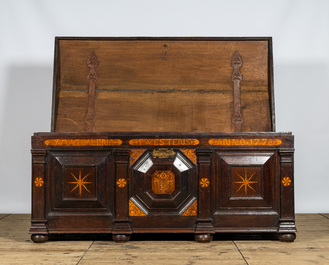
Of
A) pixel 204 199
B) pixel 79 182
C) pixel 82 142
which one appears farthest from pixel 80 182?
pixel 204 199

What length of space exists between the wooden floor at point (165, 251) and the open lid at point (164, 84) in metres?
0.90

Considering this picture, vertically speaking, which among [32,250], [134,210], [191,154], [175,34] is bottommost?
[32,250]

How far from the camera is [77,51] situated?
3373 millimetres

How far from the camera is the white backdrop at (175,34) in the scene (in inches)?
158

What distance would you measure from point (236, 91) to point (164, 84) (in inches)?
23.4

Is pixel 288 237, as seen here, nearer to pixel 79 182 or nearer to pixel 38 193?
pixel 79 182

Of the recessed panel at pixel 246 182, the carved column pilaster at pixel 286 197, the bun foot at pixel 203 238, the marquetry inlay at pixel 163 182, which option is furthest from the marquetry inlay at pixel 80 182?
the carved column pilaster at pixel 286 197

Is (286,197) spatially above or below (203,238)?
above

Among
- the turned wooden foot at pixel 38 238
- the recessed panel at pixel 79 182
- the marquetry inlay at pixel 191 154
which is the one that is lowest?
the turned wooden foot at pixel 38 238

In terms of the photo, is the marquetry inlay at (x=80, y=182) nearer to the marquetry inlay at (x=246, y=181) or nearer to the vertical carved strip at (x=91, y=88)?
the vertical carved strip at (x=91, y=88)

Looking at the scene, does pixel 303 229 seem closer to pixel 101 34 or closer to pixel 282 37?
pixel 282 37

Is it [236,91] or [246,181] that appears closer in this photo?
[246,181]

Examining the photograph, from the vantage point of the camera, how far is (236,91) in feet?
11.0

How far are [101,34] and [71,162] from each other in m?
1.61
